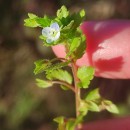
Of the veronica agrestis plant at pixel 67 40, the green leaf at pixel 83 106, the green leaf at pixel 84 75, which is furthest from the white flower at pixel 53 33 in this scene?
the green leaf at pixel 83 106

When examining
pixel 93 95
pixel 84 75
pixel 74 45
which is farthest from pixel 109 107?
pixel 74 45

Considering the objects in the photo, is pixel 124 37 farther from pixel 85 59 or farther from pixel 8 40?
pixel 8 40

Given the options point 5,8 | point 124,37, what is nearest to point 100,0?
point 5,8

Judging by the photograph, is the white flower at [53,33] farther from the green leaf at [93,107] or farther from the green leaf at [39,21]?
the green leaf at [93,107]

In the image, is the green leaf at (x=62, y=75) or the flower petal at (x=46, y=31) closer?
the flower petal at (x=46, y=31)

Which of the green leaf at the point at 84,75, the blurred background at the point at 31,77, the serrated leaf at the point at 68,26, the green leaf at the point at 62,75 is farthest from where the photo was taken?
the blurred background at the point at 31,77

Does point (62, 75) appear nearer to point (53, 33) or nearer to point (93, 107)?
point (93, 107)

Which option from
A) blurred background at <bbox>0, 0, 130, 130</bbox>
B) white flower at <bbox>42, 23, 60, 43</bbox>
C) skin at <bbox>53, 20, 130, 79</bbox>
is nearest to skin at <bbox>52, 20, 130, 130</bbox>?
skin at <bbox>53, 20, 130, 79</bbox>

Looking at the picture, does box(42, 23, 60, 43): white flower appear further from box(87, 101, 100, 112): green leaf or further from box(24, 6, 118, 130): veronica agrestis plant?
box(87, 101, 100, 112): green leaf

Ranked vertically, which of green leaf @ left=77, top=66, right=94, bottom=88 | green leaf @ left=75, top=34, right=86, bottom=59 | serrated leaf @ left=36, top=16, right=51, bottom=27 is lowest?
green leaf @ left=77, top=66, right=94, bottom=88
